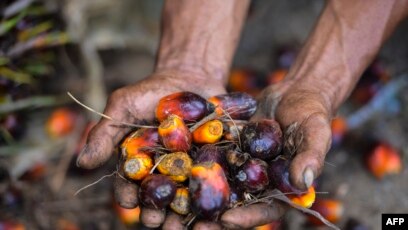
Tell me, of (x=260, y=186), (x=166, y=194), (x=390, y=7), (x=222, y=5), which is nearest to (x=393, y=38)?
(x=390, y=7)

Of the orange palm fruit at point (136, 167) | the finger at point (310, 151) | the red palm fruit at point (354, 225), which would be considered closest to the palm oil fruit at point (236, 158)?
the finger at point (310, 151)

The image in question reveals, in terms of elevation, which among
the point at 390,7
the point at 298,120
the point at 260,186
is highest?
the point at 390,7

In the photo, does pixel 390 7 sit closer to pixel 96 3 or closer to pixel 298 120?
pixel 298 120

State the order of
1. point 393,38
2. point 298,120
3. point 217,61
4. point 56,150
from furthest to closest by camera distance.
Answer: point 393,38
point 56,150
point 217,61
point 298,120

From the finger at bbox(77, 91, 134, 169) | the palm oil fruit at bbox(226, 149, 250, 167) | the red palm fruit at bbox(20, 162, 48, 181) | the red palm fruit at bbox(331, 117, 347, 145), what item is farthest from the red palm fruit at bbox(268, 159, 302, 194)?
the red palm fruit at bbox(20, 162, 48, 181)

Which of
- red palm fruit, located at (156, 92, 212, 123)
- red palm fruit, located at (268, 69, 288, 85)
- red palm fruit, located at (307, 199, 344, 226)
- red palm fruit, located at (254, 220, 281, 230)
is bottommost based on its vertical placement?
red palm fruit, located at (307, 199, 344, 226)

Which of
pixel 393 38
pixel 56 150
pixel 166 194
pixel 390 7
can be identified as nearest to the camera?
pixel 166 194

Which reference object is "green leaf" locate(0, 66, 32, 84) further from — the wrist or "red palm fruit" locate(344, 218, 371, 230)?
"red palm fruit" locate(344, 218, 371, 230)

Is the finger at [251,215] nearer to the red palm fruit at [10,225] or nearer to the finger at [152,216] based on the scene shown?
the finger at [152,216]
